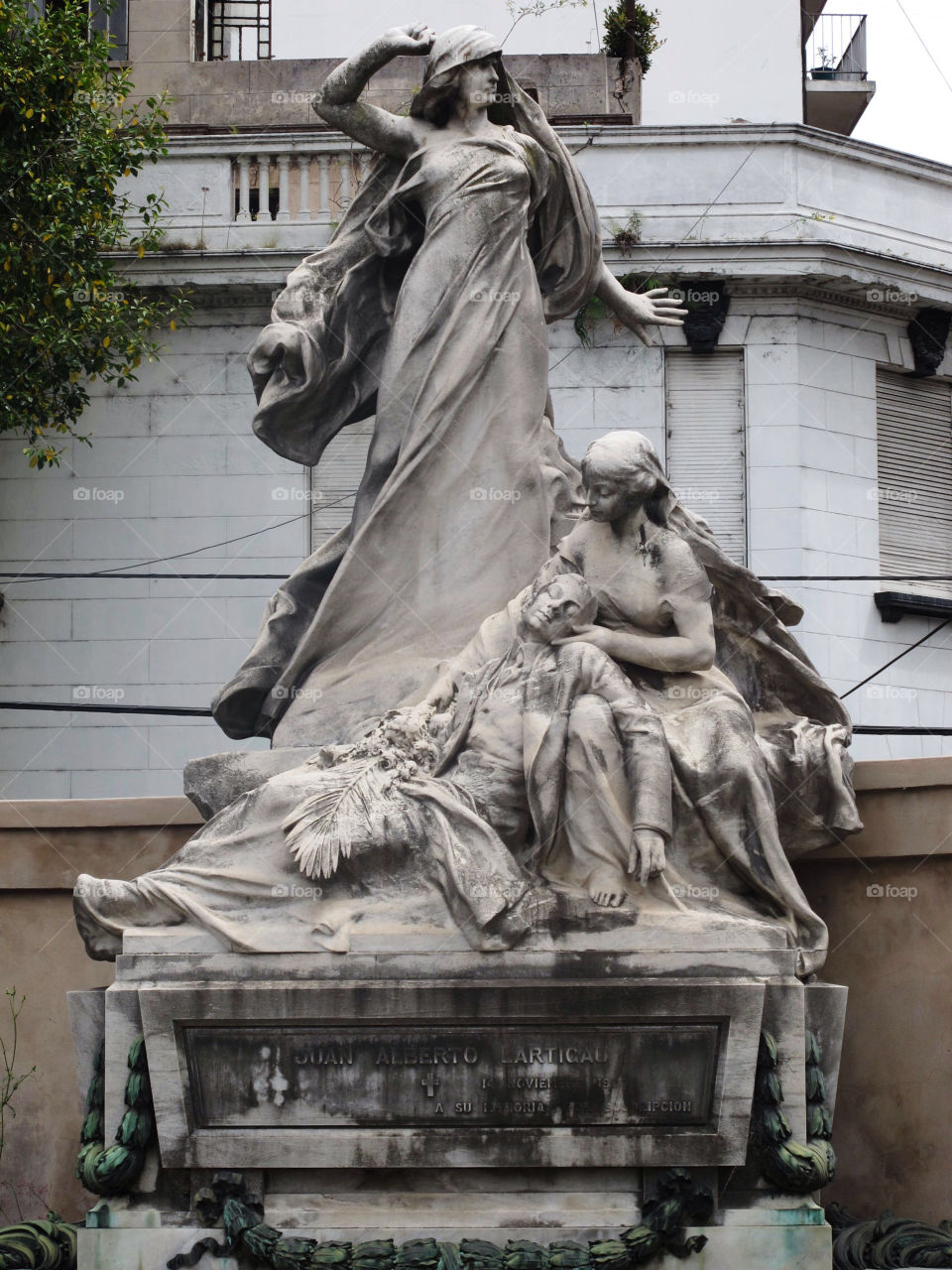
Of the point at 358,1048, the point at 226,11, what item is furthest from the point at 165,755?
the point at 358,1048

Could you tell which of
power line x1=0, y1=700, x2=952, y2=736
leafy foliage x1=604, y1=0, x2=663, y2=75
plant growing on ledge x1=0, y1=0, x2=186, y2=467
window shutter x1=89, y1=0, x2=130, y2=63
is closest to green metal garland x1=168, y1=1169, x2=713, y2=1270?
plant growing on ledge x1=0, y1=0, x2=186, y2=467

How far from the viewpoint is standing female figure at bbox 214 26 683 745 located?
35.8 feet

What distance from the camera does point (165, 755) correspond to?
21.8 meters

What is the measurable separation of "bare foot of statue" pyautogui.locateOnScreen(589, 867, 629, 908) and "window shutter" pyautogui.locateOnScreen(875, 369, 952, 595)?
44.6 ft

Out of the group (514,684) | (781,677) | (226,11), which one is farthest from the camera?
(226,11)

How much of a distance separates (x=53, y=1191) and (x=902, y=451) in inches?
547

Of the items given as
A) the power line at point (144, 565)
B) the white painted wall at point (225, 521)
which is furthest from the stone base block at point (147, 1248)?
the power line at point (144, 565)

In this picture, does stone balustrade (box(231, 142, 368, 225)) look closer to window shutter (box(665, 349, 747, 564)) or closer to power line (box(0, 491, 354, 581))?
power line (box(0, 491, 354, 581))

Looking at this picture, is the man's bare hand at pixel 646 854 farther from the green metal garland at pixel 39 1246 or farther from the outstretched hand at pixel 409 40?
the outstretched hand at pixel 409 40

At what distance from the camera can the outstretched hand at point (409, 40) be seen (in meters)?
11.0

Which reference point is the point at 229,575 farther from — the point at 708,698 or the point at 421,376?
the point at 708,698

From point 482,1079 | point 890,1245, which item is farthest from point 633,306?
point 890,1245

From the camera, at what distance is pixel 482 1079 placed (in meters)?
9.23

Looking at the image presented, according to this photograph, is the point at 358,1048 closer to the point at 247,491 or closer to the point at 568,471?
the point at 568,471
